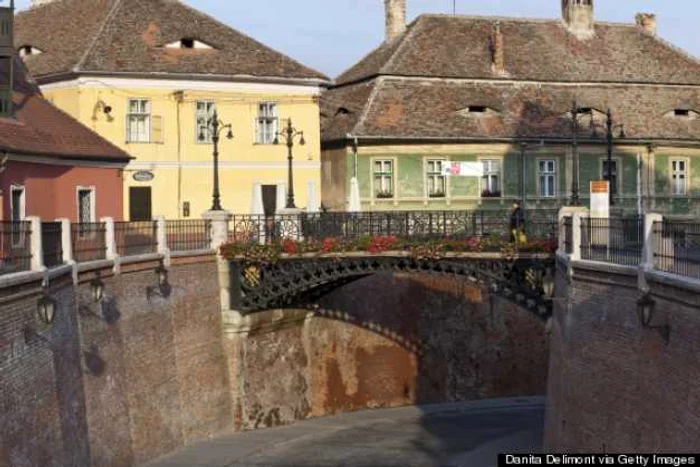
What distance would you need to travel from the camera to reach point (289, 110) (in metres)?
48.6

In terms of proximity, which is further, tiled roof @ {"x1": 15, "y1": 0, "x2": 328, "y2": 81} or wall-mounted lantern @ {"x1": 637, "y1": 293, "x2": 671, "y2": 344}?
tiled roof @ {"x1": 15, "y1": 0, "x2": 328, "y2": 81}

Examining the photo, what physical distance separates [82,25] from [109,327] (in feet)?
62.9

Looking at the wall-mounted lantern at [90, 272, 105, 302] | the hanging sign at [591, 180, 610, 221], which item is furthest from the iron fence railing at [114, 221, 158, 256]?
the hanging sign at [591, 180, 610, 221]

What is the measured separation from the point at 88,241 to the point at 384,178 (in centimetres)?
2088

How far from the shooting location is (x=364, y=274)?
38.5 metres

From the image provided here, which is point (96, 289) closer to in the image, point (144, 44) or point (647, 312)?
point (647, 312)

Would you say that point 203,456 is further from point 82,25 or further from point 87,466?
point 82,25

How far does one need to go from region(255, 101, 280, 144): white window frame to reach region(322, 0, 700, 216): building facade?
2.94 metres

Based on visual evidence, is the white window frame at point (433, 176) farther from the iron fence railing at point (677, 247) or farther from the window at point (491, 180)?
the iron fence railing at point (677, 247)

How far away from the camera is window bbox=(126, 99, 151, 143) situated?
46.2 m

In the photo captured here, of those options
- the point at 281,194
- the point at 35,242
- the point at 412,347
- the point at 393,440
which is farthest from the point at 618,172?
the point at 35,242

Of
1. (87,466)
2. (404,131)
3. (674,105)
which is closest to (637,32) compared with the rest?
(674,105)

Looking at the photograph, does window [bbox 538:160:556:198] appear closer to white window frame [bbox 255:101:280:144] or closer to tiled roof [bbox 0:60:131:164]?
white window frame [bbox 255:101:280:144]

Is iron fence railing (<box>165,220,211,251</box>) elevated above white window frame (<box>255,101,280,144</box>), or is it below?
below
